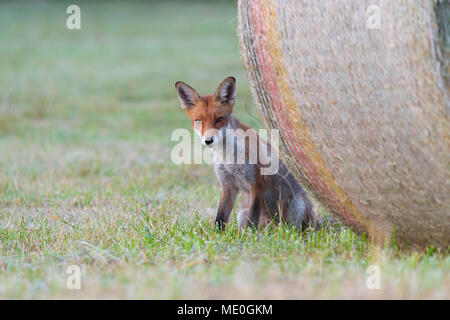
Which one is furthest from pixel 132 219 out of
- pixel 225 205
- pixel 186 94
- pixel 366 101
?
pixel 366 101

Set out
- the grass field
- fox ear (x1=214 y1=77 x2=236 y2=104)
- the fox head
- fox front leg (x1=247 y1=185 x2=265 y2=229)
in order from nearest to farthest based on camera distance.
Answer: the grass field
the fox head
fox ear (x1=214 y1=77 x2=236 y2=104)
fox front leg (x1=247 y1=185 x2=265 y2=229)

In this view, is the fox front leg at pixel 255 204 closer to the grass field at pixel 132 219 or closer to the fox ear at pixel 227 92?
the grass field at pixel 132 219

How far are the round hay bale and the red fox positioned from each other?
2.68 ft

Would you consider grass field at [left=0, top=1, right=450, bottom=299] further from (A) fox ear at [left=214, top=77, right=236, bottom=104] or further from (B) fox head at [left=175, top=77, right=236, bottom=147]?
(A) fox ear at [left=214, top=77, right=236, bottom=104]

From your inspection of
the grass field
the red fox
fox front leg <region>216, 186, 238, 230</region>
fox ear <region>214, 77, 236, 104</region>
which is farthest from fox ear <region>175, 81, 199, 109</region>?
the grass field

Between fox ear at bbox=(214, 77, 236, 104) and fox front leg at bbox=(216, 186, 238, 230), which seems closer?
fox ear at bbox=(214, 77, 236, 104)

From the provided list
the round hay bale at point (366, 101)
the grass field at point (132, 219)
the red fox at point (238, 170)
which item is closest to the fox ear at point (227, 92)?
the red fox at point (238, 170)

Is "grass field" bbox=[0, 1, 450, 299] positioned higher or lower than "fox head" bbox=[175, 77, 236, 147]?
lower

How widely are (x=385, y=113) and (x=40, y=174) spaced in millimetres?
5412

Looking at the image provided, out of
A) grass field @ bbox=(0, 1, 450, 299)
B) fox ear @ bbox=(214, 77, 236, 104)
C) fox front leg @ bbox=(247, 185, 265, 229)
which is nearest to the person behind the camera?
grass field @ bbox=(0, 1, 450, 299)

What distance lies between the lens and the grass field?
407cm

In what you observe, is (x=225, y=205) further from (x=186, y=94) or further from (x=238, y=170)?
(x=186, y=94)

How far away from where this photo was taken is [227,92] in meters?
5.69

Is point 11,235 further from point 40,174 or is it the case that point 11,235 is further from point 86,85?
point 86,85
